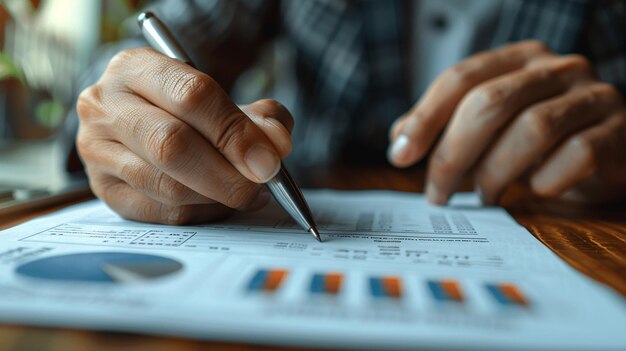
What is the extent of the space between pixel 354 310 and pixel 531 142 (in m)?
0.35

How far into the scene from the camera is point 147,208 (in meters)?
0.37

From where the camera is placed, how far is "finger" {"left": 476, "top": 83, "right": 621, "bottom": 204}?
47cm

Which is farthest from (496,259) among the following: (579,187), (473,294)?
(579,187)

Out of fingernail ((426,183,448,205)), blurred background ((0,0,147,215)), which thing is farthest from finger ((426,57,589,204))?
blurred background ((0,0,147,215))

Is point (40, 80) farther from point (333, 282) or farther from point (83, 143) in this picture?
point (333, 282)

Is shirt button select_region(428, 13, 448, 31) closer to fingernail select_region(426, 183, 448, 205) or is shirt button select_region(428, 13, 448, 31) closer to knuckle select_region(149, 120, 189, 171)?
fingernail select_region(426, 183, 448, 205)

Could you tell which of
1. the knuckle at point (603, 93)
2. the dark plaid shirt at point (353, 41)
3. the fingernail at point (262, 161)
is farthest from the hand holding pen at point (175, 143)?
the dark plaid shirt at point (353, 41)

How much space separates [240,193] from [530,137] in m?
0.29

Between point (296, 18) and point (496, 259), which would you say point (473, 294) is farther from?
point (296, 18)

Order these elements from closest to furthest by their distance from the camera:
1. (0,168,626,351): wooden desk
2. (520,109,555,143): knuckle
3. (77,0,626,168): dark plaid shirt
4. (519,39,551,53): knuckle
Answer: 1. (0,168,626,351): wooden desk
2. (520,109,555,143): knuckle
3. (519,39,551,53): knuckle
4. (77,0,626,168): dark plaid shirt

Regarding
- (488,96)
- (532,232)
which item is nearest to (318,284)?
(532,232)

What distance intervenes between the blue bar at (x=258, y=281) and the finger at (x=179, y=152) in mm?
108

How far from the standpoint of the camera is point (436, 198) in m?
0.50

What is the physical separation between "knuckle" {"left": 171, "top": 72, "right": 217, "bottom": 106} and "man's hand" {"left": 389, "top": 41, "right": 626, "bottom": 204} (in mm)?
240
